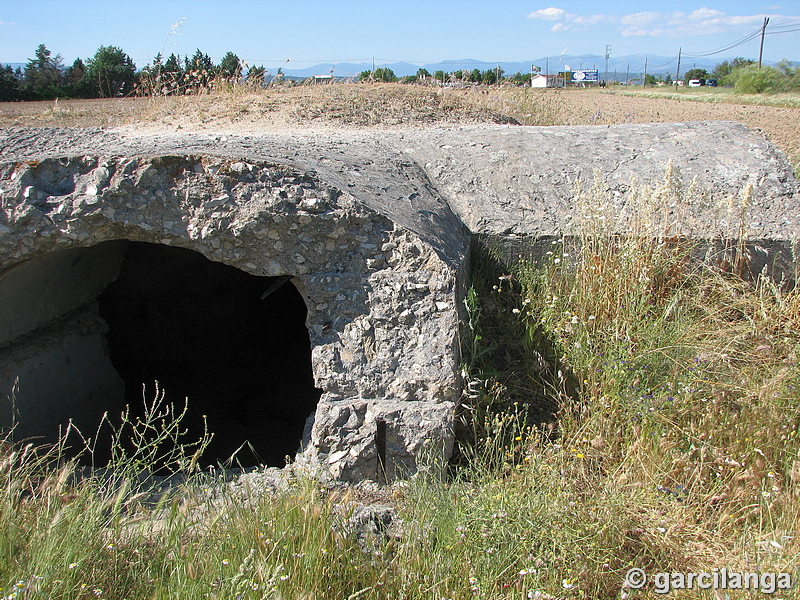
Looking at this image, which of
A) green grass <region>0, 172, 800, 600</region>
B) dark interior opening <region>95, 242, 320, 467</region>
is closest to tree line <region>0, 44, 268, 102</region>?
dark interior opening <region>95, 242, 320, 467</region>

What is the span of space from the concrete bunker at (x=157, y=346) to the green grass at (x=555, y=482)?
87 cm

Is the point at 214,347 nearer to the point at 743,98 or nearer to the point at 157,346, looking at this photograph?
the point at 157,346

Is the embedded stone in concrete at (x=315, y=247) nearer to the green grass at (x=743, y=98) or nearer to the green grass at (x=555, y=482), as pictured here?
the green grass at (x=555, y=482)

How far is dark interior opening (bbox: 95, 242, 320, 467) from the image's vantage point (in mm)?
5477

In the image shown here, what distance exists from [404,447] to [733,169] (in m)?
3.48

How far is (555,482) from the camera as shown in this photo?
2650 mm

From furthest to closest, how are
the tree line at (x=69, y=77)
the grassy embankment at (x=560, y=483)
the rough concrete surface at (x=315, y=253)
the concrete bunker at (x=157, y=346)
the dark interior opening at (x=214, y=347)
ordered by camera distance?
the tree line at (x=69, y=77), the dark interior opening at (x=214, y=347), the concrete bunker at (x=157, y=346), the rough concrete surface at (x=315, y=253), the grassy embankment at (x=560, y=483)

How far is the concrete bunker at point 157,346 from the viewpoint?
3.99m

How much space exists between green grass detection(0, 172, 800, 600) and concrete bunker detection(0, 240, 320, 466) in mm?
871

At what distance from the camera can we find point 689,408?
307 cm

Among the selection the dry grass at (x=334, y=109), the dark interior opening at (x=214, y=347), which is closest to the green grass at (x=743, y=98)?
the dry grass at (x=334, y=109)

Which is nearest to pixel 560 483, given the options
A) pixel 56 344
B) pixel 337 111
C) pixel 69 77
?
pixel 56 344

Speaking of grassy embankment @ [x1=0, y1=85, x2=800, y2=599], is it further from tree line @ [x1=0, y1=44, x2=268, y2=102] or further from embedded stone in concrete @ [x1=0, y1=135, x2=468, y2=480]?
tree line @ [x1=0, y1=44, x2=268, y2=102]

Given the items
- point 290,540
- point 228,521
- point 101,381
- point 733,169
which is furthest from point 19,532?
point 733,169
